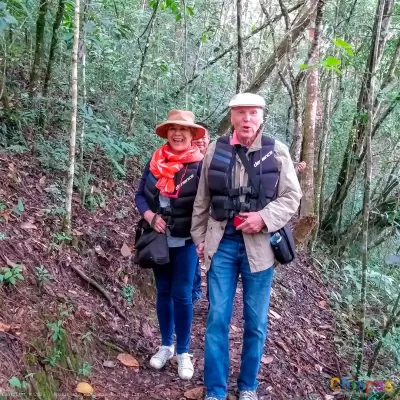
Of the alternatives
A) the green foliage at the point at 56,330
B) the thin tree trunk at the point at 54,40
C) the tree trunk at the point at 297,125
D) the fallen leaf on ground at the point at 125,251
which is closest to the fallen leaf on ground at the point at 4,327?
the green foliage at the point at 56,330

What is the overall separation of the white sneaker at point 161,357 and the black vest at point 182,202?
119 centimetres

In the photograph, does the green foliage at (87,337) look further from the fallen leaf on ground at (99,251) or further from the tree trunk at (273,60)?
the tree trunk at (273,60)

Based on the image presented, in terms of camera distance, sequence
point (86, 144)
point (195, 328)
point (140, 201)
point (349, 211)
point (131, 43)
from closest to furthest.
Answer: point (140, 201)
point (195, 328)
point (86, 144)
point (131, 43)
point (349, 211)

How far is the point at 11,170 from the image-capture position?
5.15 meters

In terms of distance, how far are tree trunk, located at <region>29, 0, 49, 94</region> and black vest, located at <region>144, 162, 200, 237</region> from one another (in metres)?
3.43

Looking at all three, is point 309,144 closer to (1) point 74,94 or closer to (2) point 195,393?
(1) point 74,94

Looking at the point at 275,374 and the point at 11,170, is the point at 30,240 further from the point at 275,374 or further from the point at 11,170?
the point at 275,374

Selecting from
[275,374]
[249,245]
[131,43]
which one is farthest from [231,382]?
[131,43]

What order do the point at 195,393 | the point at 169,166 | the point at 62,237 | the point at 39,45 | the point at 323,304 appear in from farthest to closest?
the point at 323,304
the point at 39,45
the point at 62,237
the point at 195,393
the point at 169,166

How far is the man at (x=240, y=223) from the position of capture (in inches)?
130

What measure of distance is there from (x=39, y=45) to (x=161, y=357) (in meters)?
4.34

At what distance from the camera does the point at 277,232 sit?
3402mm

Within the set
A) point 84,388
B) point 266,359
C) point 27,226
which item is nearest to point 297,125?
point 266,359

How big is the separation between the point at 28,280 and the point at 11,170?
165 centimetres
